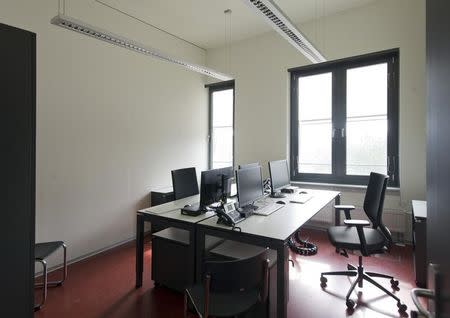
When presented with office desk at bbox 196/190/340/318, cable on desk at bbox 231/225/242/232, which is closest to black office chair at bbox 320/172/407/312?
office desk at bbox 196/190/340/318

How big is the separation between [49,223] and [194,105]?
10.6 ft

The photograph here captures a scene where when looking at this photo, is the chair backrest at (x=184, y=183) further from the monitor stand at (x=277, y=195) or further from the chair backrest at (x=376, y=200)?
the chair backrest at (x=376, y=200)

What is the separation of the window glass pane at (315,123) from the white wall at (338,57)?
311 mm

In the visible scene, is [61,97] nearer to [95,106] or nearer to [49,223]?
[95,106]

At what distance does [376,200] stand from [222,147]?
340 centimetres

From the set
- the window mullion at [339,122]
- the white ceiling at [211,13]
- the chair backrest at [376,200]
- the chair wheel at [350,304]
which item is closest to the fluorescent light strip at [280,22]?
the white ceiling at [211,13]

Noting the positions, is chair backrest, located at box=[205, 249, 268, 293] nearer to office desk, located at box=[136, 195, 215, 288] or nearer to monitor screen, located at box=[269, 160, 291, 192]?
office desk, located at box=[136, 195, 215, 288]

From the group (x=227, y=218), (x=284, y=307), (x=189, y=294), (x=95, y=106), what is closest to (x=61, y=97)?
(x=95, y=106)

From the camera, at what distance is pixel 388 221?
3.73 m

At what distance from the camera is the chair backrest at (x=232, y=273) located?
1.50 meters

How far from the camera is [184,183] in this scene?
3484 mm

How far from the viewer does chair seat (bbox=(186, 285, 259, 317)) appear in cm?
159

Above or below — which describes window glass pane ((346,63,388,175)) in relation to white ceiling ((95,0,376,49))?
below

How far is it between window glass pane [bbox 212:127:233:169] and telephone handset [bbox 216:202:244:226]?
2965 mm
